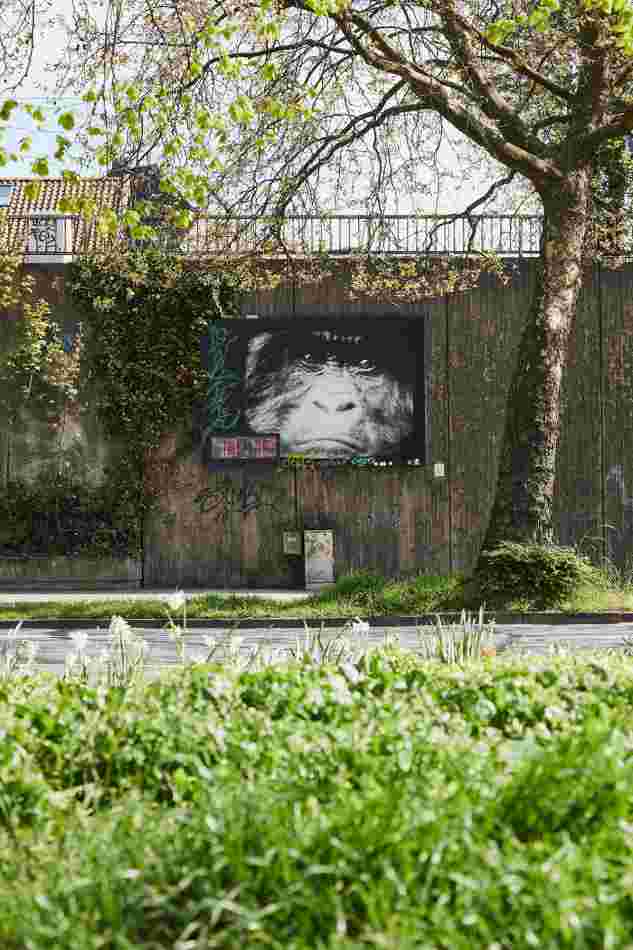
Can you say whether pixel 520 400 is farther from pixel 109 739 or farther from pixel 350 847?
pixel 350 847

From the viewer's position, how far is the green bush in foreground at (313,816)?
2.86 meters

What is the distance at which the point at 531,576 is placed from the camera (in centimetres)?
1303

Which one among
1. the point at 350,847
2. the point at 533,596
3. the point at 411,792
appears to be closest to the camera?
the point at 350,847

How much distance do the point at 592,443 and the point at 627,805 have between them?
48.7 ft

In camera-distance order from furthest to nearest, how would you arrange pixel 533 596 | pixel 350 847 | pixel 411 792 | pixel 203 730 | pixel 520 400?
pixel 520 400
pixel 533 596
pixel 203 730
pixel 411 792
pixel 350 847

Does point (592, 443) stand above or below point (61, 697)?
above

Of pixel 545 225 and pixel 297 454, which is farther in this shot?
pixel 297 454

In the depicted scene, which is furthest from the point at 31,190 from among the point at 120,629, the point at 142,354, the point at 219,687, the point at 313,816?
the point at 142,354

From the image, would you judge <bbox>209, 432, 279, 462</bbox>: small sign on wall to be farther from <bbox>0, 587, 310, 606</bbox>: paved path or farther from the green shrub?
the green shrub

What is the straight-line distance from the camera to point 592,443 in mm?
17859

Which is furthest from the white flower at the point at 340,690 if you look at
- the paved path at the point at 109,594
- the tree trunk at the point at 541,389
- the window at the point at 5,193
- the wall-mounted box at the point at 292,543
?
the window at the point at 5,193

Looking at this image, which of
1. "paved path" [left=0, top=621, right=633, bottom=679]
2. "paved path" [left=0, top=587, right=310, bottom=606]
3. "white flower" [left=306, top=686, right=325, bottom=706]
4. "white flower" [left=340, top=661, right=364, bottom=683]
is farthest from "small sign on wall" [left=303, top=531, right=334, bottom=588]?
"white flower" [left=306, top=686, right=325, bottom=706]

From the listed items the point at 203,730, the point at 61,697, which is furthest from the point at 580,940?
the point at 61,697

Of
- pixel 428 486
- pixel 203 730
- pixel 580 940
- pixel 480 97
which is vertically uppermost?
pixel 480 97
